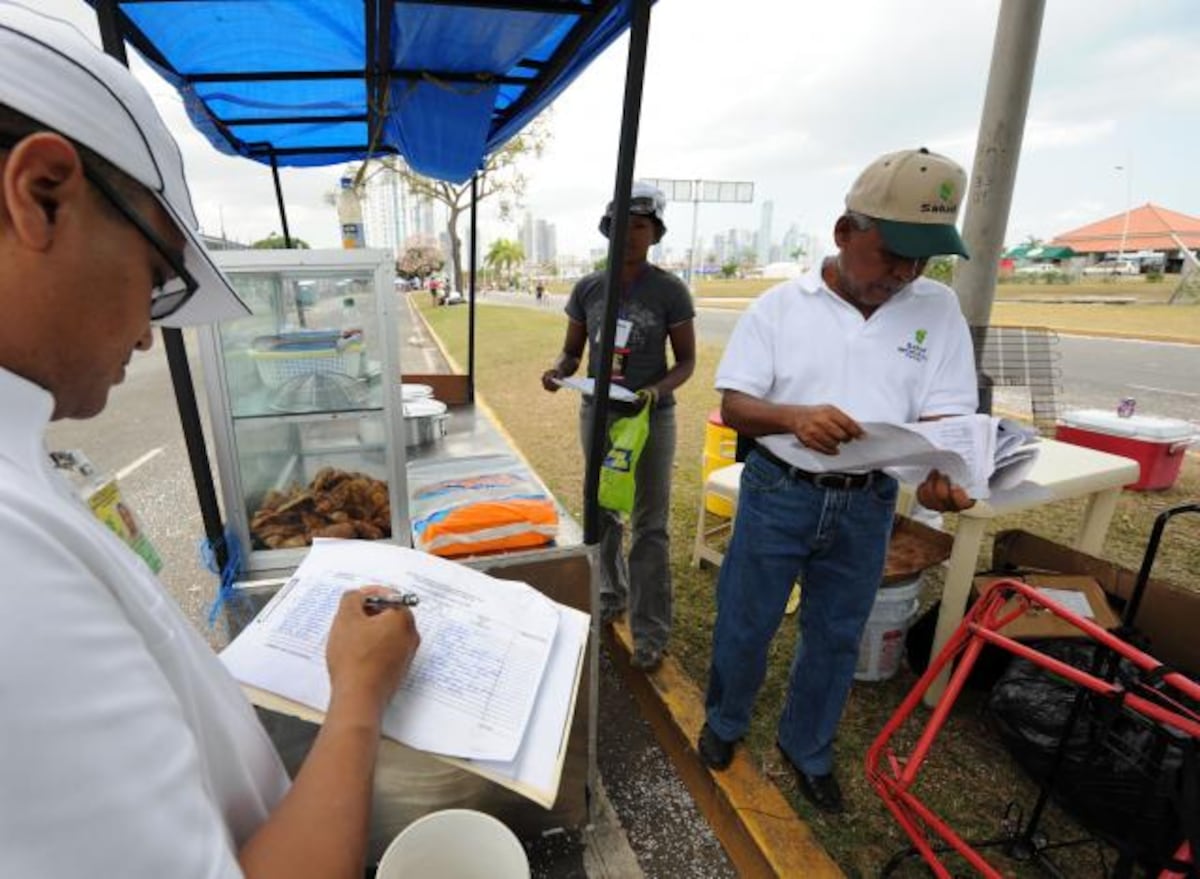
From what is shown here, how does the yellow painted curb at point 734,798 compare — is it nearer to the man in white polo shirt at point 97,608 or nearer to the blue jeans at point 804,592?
the blue jeans at point 804,592

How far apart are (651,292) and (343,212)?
1352 mm

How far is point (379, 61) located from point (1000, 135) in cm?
380

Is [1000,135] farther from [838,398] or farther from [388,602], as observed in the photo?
[388,602]

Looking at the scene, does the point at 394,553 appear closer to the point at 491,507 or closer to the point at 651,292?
the point at 491,507

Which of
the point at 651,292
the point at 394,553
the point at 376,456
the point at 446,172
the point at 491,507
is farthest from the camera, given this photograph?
the point at 446,172

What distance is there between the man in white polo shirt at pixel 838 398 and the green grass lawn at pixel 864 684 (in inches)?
6.6

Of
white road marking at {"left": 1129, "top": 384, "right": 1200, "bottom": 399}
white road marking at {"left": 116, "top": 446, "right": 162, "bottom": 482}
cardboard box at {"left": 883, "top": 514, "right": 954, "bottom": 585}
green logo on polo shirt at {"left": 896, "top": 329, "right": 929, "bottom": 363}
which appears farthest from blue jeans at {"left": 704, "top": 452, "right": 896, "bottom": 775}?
white road marking at {"left": 1129, "top": 384, "right": 1200, "bottom": 399}

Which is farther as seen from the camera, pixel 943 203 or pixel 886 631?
pixel 886 631

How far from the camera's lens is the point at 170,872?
0.50 metres

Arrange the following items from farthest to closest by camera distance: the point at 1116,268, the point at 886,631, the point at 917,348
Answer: the point at 1116,268, the point at 886,631, the point at 917,348

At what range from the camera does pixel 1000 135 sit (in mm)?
3992

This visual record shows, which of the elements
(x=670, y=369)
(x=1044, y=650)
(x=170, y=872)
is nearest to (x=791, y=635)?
(x=1044, y=650)

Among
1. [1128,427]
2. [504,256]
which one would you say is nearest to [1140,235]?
[504,256]

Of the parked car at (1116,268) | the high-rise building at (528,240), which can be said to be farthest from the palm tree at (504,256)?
the parked car at (1116,268)
